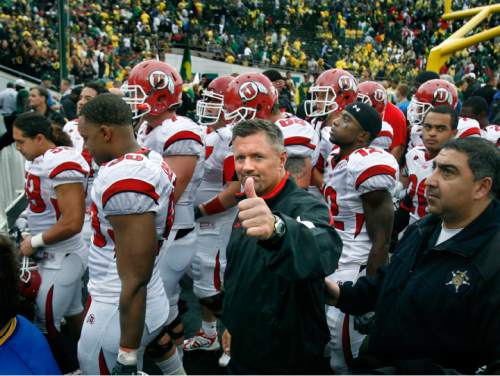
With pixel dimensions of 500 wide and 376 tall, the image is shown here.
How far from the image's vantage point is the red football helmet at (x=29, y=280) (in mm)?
3682

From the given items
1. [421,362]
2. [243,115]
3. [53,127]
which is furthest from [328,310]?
[53,127]

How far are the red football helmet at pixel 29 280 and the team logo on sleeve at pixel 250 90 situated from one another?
2.12 m

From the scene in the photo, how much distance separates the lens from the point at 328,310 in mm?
3586

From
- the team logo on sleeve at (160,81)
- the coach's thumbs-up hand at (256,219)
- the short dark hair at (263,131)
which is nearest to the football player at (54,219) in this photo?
the team logo on sleeve at (160,81)

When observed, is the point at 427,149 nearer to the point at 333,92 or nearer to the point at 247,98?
the point at 333,92

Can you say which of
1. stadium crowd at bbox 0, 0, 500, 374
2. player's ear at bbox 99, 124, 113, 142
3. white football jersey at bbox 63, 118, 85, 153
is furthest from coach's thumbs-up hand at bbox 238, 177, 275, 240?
white football jersey at bbox 63, 118, 85, 153

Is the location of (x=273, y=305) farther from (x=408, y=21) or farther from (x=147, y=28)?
(x=408, y=21)

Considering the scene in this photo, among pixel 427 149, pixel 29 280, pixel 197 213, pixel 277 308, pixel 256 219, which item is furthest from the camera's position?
pixel 427 149

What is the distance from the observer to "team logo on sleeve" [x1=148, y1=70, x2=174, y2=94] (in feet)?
14.1

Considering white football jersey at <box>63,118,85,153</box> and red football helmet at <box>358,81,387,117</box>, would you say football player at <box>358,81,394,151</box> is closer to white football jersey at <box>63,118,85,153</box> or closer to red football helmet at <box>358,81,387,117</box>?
red football helmet at <box>358,81,387,117</box>

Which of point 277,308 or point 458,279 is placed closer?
point 458,279

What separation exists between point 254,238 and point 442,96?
462 centimetres

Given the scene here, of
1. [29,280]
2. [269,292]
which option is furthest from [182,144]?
[269,292]

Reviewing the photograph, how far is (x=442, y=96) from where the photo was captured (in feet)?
20.4
